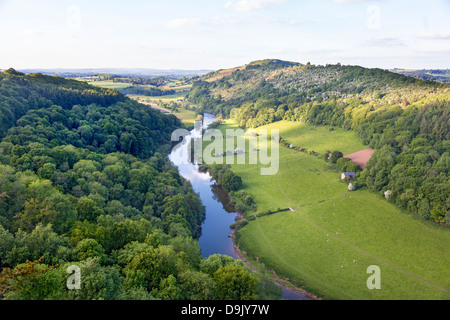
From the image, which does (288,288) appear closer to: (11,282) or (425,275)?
(425,275)

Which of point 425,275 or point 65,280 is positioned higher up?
point 65,280

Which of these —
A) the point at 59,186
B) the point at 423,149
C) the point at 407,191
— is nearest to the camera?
the point at 59,186

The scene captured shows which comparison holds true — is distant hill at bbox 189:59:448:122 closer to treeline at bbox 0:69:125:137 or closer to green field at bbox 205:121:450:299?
green field at bbox 205:121:450:299

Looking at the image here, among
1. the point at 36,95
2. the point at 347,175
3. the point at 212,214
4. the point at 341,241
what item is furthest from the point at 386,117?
the point at 36,95

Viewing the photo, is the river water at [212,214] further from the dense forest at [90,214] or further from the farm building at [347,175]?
the farm building at [347,175]

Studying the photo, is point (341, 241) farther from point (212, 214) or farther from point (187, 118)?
point (187, 118)

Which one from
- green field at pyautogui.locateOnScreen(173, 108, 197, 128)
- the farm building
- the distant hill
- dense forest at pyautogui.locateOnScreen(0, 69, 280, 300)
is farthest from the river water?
the distant hill
